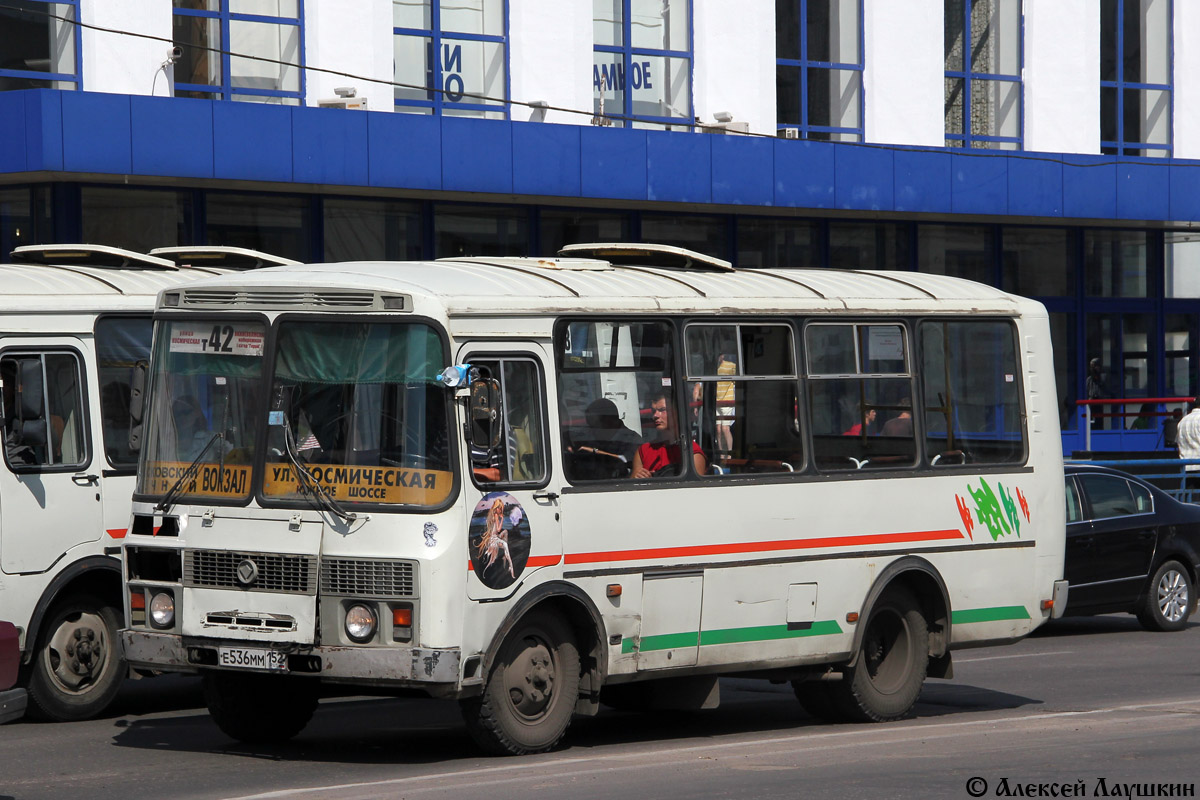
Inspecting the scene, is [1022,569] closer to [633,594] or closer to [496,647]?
[633,594]

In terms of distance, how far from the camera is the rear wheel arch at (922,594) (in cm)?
1077

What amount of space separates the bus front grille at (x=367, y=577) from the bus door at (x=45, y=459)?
263 centimetres

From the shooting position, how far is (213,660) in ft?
29.8

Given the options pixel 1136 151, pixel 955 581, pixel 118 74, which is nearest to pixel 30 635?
pixel 955 581

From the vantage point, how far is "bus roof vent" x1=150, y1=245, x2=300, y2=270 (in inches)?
504

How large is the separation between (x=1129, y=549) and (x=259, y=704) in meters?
9.16

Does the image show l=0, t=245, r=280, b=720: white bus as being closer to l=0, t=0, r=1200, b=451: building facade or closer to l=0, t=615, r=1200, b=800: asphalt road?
l=0, t=615, r=1200, b=800: asphalt road

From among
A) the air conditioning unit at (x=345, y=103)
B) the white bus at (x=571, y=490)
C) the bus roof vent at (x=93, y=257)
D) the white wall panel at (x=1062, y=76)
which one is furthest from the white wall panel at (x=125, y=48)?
the white wall panel at (x=1062, y=76)

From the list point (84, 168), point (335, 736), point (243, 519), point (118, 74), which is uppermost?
point (118, 74)

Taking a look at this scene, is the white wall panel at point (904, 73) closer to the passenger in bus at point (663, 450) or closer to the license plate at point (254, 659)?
the passenger in bus at point (663, 450)

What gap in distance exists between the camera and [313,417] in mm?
9117

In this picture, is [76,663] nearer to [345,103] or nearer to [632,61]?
[345,103]

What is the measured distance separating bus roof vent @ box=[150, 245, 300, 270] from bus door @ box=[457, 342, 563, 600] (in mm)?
3807

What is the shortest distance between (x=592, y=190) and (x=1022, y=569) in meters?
11.4
